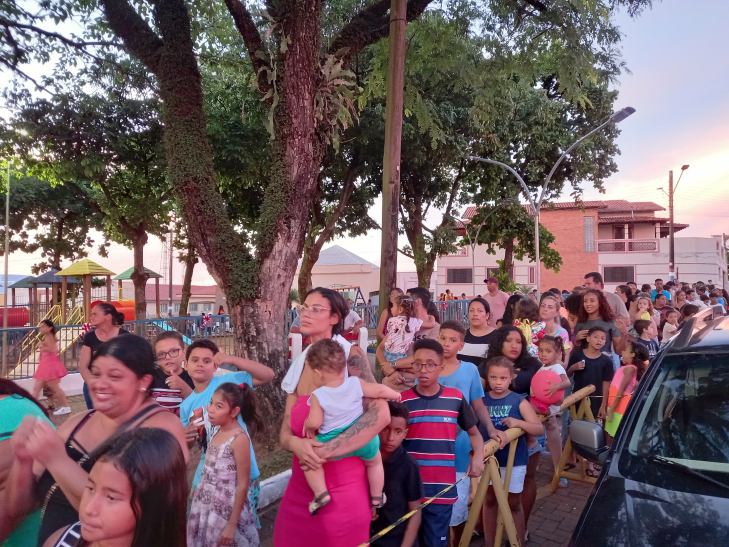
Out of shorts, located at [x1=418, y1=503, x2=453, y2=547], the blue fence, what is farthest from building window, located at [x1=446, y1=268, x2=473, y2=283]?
shorts, located at [x1=418, y1=503, x2=453, y2=547]

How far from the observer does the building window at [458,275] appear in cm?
4525

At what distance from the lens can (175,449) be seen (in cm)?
171

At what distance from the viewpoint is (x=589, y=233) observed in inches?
1622

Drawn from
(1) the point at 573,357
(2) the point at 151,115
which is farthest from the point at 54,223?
(1) the point at 573,357

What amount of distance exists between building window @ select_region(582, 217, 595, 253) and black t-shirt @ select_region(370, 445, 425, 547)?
42.0 m

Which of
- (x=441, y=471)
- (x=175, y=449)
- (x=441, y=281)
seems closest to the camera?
(x=175, y=449)

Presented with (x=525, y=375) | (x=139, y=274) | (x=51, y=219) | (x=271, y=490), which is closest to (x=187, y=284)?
(x=139, y=274)

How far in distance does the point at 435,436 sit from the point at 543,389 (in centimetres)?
148

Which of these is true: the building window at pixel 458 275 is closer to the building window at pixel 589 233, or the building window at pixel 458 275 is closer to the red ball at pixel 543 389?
the building window at pixel 589 233

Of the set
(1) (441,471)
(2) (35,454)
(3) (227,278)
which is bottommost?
(1) (441,471)

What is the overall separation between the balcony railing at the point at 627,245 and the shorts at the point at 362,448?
42834 mm

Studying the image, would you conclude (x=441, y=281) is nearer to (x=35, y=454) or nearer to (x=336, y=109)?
(x=336, y=109)

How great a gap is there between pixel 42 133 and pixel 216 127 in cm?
378

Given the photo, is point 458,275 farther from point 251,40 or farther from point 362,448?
point 362,448
